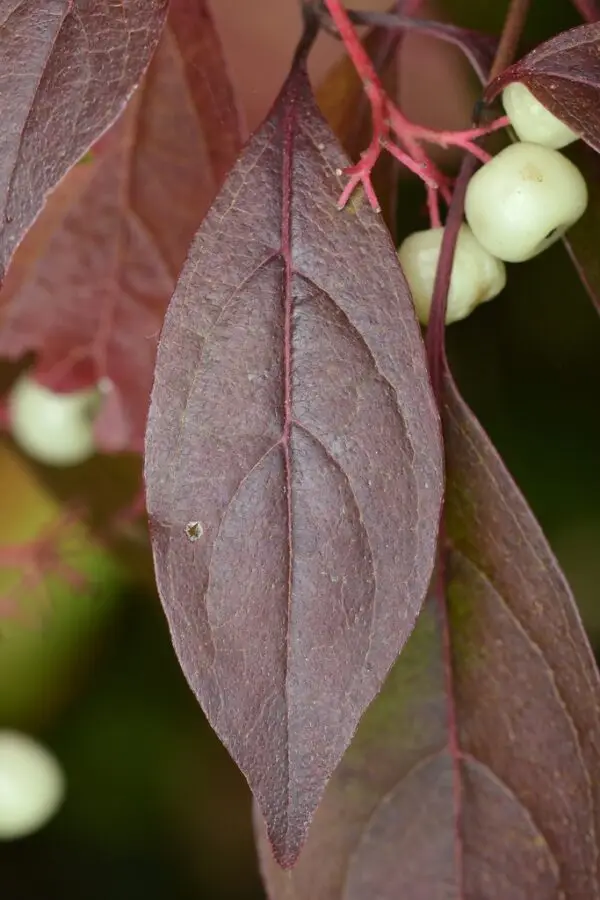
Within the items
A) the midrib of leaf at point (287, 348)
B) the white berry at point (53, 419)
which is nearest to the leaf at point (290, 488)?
the midrib of leaf at point (287, 348)

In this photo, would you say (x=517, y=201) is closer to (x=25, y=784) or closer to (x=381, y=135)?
(x=381, y=135)

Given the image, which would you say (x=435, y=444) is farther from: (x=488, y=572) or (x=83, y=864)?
(x=83, y=864)

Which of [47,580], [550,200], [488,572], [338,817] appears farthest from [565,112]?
[47,580]

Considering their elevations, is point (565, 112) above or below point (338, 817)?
above

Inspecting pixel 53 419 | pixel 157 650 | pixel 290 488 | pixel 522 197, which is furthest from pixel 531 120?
pixel 157 650

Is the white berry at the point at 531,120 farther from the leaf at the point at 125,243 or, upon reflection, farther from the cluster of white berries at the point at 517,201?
the leaf at the point at 125,243

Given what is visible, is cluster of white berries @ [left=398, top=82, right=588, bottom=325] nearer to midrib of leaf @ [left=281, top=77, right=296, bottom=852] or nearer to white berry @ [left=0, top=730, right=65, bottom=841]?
midrib of leaf @ [left=281, top=77, right=296, bottom=852]
